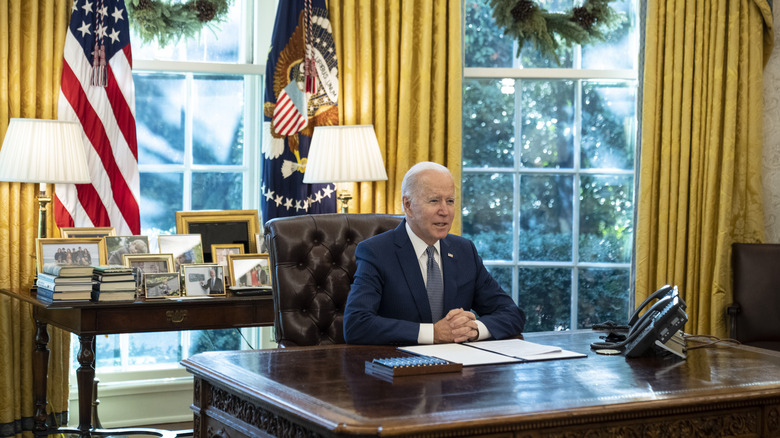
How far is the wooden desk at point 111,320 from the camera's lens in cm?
351

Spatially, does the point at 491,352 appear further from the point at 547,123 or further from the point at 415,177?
the point at 547,123

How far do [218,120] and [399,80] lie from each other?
1014 millimetres

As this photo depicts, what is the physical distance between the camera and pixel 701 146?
4.86m

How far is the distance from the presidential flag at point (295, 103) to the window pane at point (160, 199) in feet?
1.68

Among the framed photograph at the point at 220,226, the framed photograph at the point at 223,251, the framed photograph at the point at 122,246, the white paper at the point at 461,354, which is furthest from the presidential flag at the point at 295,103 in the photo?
the white paper at the point at 461,354

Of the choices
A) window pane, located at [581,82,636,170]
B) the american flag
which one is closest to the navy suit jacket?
the american flag

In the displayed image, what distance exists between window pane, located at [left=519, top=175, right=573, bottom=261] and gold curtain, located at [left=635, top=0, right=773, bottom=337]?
439 millimetres

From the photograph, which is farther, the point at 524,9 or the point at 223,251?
the point at 524,9

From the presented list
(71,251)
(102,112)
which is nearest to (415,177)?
(71,251)

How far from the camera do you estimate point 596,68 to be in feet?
16.6

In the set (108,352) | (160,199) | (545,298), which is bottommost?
(108,352)

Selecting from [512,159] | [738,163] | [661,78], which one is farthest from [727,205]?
[512,159]

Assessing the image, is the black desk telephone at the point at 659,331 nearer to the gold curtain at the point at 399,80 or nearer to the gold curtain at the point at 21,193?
the gold curtain at the point at 399,80

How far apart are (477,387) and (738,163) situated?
3.55 m
